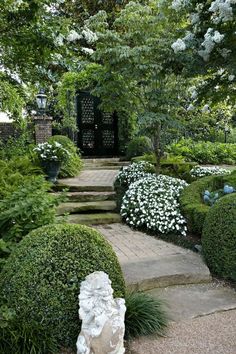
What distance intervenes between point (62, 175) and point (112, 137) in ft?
18.8

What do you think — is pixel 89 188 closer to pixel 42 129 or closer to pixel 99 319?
pixel 42 129

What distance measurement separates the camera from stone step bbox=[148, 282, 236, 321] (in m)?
2.92

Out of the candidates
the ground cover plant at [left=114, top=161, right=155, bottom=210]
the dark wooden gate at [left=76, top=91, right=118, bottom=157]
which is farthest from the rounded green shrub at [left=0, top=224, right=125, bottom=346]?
the dark wooden gate at [left=76, top=91, right=118, bottom=157]

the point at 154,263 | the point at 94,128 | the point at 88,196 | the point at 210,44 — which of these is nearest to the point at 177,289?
the point at 154,263

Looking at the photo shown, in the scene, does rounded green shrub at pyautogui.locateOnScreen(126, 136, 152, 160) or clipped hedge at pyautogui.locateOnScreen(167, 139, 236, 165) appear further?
clipped hedge at pyautogui.locateOnScreen(167, 139, 236, 165)

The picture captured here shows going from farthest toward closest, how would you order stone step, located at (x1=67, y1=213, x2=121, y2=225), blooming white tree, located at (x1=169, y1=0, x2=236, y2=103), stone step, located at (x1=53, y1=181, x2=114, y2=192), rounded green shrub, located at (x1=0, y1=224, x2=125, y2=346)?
stone step, located at (x1=53, y1=181, x2=114, y2=192), stone step, located at (x1=67, y1=213, x2=121, y2=225), blooming white tree, located at (x1=169, y1=0, x2=236, y2=103), rounded green shrub, located at (x1=0, y1=224, x2=125, y2=346)

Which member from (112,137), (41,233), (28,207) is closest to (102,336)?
(41,233)

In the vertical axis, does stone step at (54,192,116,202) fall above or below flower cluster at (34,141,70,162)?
below

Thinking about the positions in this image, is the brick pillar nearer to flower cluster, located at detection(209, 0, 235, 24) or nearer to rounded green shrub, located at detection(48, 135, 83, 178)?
rounded green shrub, located at detection(48, 135, 83, 178)

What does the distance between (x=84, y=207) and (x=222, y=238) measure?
2.83 meters

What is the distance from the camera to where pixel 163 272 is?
3.52 meters

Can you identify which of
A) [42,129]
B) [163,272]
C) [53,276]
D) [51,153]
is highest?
[42,129]

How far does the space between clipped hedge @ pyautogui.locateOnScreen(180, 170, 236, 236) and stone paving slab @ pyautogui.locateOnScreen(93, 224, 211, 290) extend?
439 mm

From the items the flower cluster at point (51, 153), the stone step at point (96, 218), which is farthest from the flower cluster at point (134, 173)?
the flower cluster at point (51, 153)
